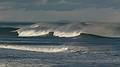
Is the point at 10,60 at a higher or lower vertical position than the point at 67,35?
higher

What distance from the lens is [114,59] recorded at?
32594 millimetres

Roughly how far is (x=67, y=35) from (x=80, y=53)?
2953cm

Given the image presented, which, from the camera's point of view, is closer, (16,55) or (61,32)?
(16,55)

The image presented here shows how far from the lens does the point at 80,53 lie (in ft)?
119

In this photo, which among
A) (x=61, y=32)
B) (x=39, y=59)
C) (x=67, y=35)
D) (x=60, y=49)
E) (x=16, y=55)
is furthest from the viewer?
(x=61, y=32)

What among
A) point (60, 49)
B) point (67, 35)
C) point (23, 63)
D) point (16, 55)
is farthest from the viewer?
point (67, 35)

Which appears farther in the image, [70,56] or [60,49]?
[60,49]

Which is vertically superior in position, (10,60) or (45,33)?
(10,60)

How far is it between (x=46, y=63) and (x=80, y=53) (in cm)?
635

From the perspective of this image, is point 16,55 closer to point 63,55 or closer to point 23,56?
point 23,56

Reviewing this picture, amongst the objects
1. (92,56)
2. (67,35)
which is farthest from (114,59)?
(67,35)

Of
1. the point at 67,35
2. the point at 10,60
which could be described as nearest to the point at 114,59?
the point at 10,60

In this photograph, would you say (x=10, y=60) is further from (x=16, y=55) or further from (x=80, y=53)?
(x=80, y=53)

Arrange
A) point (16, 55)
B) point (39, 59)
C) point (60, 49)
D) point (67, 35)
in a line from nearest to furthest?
point (39, 59) → point (16, 55) → point (60, 49) → point (67, 35)
